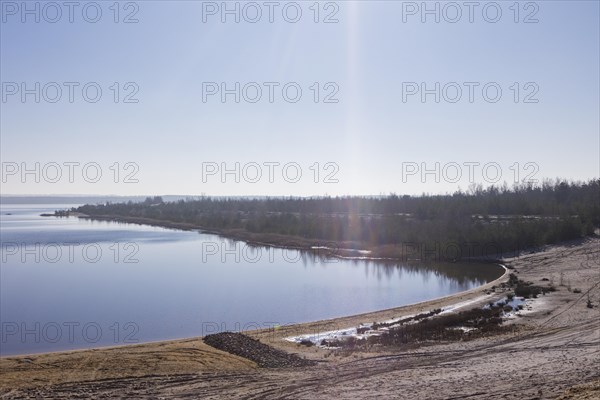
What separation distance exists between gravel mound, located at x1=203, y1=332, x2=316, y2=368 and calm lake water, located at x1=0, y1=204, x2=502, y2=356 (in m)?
2.66

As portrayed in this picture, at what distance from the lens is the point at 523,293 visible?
23.7m

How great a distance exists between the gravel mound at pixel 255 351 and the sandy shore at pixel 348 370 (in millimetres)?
307

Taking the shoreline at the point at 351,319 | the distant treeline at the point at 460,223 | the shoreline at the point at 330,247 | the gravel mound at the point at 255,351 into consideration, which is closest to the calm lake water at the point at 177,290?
the shoreline at the point at 351,319

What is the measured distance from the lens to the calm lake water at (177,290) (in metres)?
18.9

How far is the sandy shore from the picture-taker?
9.38 meters

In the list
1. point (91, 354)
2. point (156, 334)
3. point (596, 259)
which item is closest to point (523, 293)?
point (596, 259)

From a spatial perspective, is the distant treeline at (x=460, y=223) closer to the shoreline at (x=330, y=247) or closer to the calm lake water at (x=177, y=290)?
the shoreline at (x=330, y=247)

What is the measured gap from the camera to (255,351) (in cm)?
1450

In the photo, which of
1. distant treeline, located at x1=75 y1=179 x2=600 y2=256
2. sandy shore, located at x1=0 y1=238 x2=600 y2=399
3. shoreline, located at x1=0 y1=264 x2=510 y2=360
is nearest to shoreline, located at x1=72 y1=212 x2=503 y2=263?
distant treeline, located at x1=75 y1=179 x2=600 y2=256

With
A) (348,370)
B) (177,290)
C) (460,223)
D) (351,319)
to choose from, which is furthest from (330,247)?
(348,370)

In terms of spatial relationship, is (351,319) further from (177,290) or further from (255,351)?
(177,290)

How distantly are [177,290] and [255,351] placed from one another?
12.9m

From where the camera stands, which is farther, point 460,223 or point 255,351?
point 460,223

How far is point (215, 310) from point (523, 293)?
1292 cm
